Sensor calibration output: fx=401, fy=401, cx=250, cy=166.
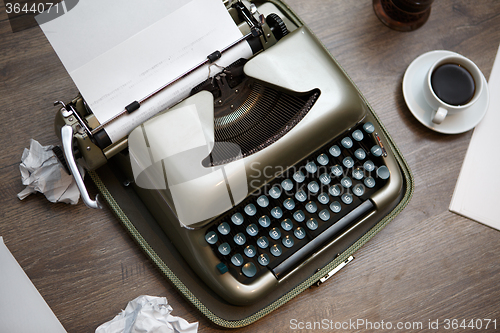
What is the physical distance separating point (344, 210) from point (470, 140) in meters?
0.58

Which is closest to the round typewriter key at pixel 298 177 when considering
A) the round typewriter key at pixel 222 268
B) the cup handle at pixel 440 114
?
the round typewriter key at pixel 222 268

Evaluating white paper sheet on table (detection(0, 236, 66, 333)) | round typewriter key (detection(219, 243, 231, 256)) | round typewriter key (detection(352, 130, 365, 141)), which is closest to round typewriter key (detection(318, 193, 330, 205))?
round typewriter key (detection(352, 130, 365, 141))

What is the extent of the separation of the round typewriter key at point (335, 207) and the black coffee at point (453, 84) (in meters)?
0.52

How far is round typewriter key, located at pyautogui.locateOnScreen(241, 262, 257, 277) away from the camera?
121cm

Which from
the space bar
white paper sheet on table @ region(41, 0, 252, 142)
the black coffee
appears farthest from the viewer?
the black coffee

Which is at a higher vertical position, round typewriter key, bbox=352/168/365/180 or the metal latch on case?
round typewriter key, bbox=352/168/365/180

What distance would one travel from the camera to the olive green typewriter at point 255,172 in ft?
3.59

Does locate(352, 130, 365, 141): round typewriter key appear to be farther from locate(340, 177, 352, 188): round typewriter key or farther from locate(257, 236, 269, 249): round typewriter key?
locate(257, 236, 269, 249): round typewriter key

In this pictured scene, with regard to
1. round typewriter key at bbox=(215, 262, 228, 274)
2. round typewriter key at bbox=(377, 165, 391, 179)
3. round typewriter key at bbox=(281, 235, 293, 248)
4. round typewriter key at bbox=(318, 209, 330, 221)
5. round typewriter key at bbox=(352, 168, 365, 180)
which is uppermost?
round typewriter key at bbox=(215, 262, 228, 274)

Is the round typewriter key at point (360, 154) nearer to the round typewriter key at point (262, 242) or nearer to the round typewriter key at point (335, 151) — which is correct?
the round typewriter key at point (335, 151)

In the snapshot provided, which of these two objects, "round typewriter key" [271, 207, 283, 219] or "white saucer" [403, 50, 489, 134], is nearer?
"round typewriter key" [271, 207, 283, 219]

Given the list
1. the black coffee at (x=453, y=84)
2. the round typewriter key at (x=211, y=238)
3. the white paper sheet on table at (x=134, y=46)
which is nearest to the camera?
the white paper sheet on table at (x=134, y=46)

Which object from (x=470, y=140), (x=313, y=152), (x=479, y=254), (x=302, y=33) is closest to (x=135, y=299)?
(x=313, y=152)

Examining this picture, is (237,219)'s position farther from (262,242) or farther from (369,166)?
(369,166)
